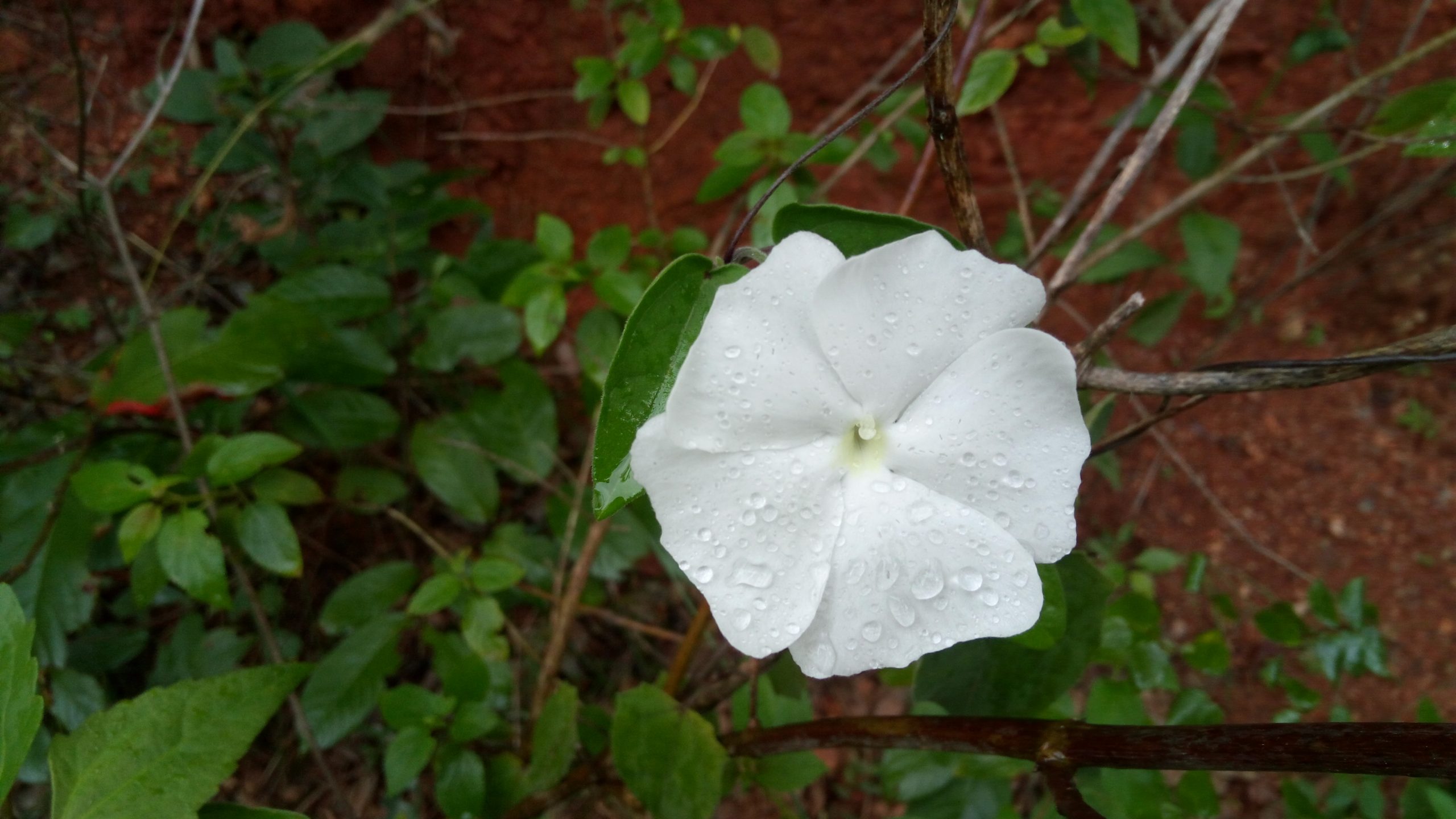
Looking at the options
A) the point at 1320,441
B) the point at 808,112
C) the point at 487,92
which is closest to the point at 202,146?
the point at 487,92

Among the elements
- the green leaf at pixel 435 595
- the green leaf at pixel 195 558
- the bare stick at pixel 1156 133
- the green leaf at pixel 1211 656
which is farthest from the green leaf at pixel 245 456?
the green leaf at pixel 1211 656

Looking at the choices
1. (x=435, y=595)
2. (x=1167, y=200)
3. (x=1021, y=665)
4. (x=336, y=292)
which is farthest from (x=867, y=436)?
(x=1167, y=200)

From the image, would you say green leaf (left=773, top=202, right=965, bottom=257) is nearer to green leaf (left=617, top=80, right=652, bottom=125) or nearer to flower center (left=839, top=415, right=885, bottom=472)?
flower center (left=839, top=415, right=885, bottom=472)

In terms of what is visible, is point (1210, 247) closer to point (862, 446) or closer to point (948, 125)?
point (948, 125)

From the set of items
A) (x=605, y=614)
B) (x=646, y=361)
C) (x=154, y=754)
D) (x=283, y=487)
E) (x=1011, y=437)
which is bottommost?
(x=605, y=614)

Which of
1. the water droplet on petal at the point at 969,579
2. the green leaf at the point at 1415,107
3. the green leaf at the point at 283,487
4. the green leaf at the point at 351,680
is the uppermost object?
the water droplet on petal at the point at 969,579

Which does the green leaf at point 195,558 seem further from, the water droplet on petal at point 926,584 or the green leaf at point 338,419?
the water droplet on petal at point 926,584

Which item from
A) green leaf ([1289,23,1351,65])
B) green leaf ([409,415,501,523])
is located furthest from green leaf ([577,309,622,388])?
green leaf ([1289,23,1351,65])
